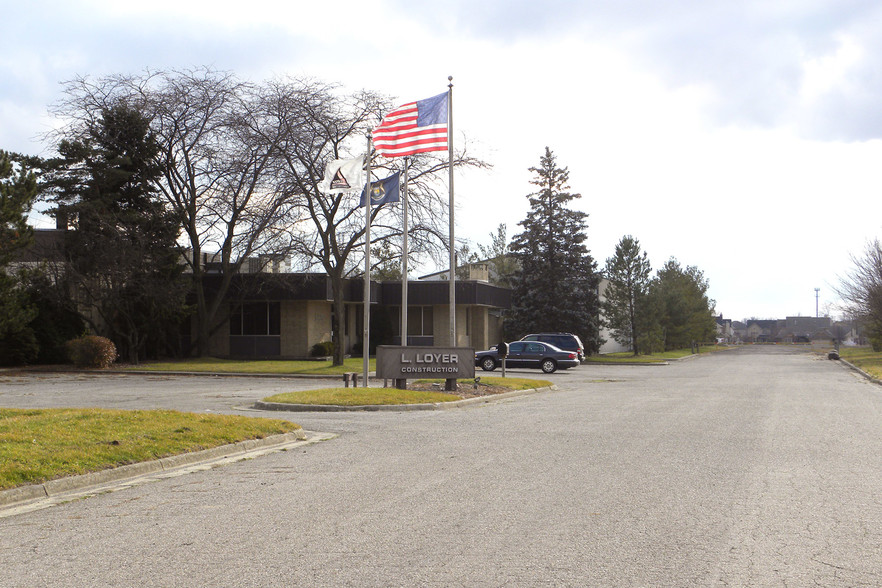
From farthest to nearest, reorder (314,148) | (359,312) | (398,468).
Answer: (359,312) → (314,148) → (398,468)

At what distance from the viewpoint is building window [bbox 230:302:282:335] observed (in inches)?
1713

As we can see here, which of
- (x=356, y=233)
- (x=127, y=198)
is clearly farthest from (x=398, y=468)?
(x=127, y=198)

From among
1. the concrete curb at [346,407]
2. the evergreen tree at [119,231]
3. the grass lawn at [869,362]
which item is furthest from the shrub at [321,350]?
the grass lawn at [869,362]

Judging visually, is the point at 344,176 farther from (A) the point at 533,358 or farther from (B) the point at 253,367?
(A) the point at 533,358

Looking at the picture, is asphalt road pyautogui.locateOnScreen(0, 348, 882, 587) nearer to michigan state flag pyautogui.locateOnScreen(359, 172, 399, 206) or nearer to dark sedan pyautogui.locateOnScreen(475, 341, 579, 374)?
michigan state flag pyautogui.locateOnScreen(359, 172, 399, 206)

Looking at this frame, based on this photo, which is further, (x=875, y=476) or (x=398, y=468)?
(x=398, y=468)

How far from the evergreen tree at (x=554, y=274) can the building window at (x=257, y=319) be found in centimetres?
1558

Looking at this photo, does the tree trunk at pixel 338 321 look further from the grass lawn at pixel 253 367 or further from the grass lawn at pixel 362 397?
the grass lawn at pixel 362 397

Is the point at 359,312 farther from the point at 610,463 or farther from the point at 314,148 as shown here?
the point at 610,463

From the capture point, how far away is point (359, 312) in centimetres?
4797

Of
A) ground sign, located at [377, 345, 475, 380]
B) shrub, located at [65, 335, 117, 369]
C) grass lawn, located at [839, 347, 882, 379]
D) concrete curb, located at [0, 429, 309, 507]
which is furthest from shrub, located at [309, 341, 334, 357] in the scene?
concrete curb, located at [0, 429, 309, 507]

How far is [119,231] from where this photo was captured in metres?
34.3

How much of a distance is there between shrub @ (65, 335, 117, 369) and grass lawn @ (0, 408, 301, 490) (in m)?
20.3

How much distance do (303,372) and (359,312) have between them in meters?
16.5
